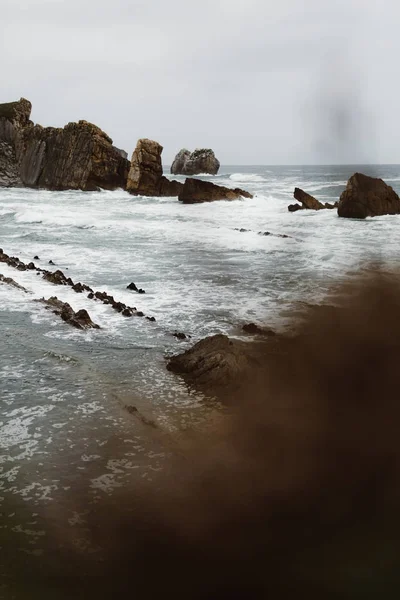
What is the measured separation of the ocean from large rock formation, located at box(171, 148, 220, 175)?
223ft

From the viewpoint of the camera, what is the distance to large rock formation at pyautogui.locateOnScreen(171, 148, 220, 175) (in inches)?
3595

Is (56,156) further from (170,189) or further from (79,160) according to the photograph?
(170,189)

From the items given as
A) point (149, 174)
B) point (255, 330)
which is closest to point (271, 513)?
point (255, 330)

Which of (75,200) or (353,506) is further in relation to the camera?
(75,200)

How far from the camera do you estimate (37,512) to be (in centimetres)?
444

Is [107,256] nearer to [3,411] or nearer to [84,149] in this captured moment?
[3,411]

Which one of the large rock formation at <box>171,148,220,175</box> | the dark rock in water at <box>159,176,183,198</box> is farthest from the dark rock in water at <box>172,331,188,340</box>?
the large rock formation at <box>171,148,220,175</box>

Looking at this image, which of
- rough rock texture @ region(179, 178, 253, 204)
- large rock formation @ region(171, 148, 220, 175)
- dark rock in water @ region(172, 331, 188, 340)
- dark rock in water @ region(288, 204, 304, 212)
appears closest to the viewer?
dark rock in water @ region(172, 331, 188, 340)

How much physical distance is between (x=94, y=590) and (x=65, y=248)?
693 inches

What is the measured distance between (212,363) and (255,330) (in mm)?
2219

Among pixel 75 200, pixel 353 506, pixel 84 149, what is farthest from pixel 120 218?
pixel 353 506

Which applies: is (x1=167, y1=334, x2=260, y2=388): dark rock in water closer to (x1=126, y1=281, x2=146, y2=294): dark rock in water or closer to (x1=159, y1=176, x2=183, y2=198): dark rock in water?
(x1=126, y1=281, x2=146, y2=294): dark rock in water

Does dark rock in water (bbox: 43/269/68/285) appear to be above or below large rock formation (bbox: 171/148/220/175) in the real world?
below

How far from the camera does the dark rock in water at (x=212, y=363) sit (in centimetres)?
716
